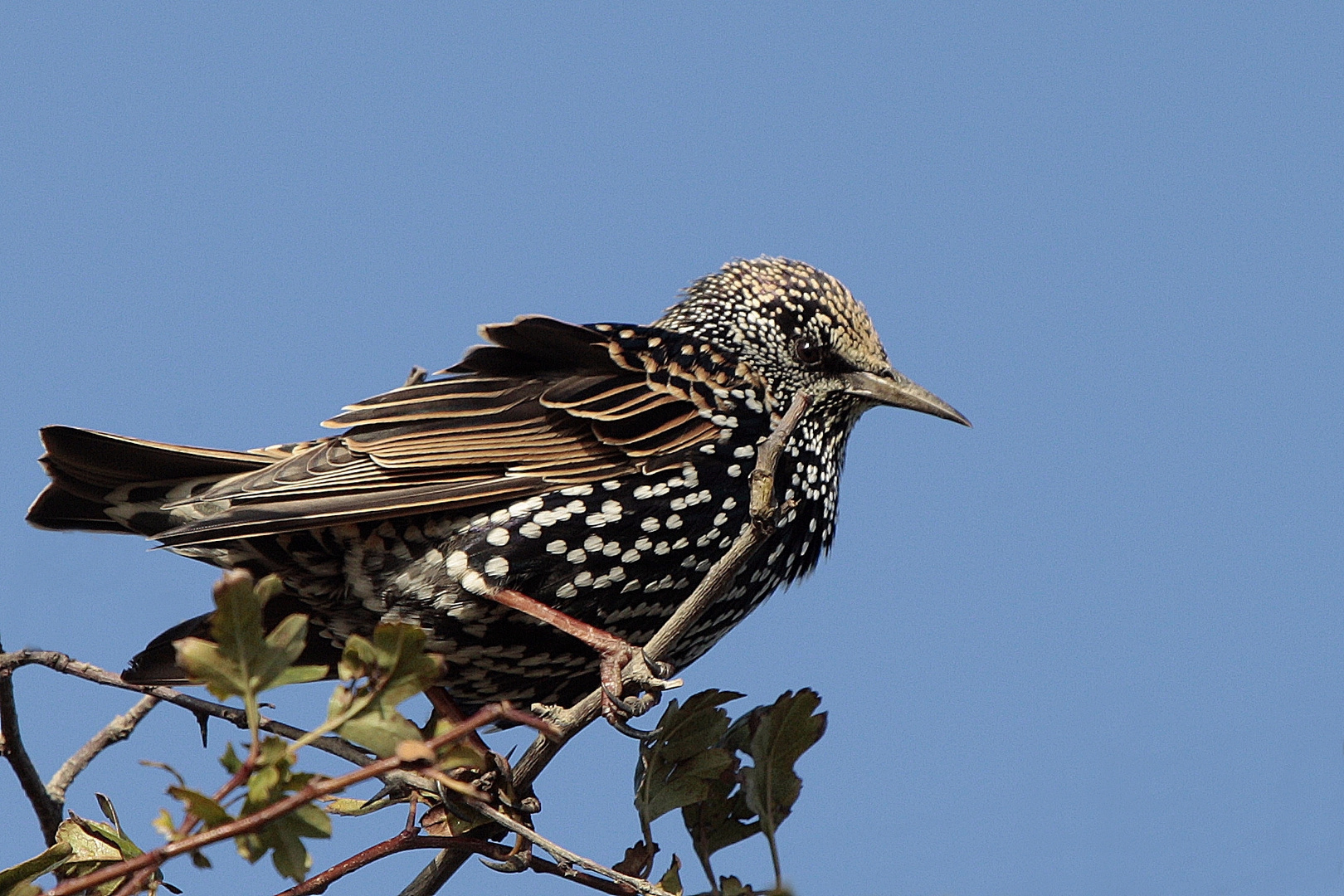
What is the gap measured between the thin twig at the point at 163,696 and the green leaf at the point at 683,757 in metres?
0.62

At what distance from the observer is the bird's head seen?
4414 millimetres

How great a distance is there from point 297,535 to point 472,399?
0.59 meters

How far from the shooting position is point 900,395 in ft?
14.4

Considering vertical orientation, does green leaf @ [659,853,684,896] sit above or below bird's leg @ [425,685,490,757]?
below

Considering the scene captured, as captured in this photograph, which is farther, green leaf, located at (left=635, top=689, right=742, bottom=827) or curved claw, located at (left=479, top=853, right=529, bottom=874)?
green leaf, located at (left=635, top=689, right=742, bottom=827)

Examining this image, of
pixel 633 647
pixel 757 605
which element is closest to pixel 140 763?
pixel 633 647

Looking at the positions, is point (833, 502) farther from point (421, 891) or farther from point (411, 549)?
point (421, 891)

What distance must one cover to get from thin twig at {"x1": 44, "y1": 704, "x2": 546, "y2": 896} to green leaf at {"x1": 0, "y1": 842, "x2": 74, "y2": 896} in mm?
658

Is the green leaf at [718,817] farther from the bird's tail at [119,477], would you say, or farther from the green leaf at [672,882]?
the bird's tail at [119,477]

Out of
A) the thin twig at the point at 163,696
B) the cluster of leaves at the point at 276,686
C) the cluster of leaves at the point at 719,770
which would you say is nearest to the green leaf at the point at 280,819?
the cluster of leaves at the point at 276,686

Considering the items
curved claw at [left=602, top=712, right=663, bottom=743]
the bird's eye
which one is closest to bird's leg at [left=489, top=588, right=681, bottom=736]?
curved claw at [left=602, top=712, right=663, bottom=743]

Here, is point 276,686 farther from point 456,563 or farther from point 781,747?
point 456,563

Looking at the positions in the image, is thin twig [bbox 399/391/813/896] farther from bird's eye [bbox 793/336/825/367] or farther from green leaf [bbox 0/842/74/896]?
bird's eye [bbox 793/336/825/367]

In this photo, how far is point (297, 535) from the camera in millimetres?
3926
